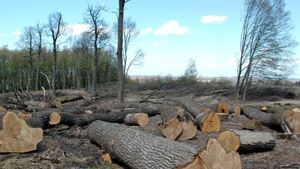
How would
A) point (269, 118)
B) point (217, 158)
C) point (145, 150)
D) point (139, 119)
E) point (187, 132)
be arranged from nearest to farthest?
point (217, 158) → point (145, 150) → point (187, 132) → point (139, 119) → point (269, 118)

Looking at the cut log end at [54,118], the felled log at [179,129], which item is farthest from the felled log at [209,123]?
the cut log end at [54,118]

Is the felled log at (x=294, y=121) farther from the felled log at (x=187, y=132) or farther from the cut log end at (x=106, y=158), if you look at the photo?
the cut log end at (x=106, y=158)

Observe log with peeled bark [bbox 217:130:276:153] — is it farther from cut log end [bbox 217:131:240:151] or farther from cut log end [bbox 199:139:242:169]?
cut log end [bbox 199:139:242:169]

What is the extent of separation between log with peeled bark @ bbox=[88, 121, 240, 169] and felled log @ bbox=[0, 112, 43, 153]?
5.03 feet

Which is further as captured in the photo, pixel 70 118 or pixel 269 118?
pixel 269 118

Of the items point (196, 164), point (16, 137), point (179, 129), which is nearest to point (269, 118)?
point (179, 129)

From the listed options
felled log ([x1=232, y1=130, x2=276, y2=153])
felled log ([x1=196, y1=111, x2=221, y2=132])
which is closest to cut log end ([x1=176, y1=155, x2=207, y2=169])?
felled log ([x1=232, y1=130, x2=276, y2=153])

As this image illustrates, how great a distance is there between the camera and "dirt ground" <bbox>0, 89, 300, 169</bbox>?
7.22 meters

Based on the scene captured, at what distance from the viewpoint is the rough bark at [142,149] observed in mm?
5914

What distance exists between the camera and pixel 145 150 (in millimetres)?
6645

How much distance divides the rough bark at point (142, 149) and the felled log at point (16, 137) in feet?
5.03

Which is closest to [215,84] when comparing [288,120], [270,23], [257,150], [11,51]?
[270,23]

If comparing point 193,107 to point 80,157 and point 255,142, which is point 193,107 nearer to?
point 255,142

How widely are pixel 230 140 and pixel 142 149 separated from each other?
8.14 feet
